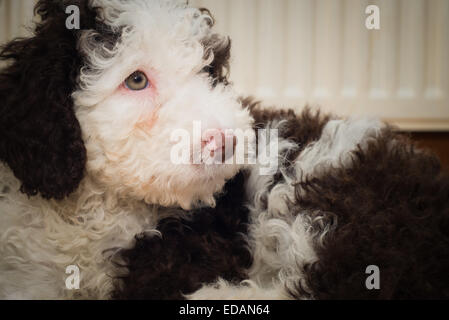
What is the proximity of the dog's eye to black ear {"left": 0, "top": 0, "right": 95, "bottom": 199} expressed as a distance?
0.44 ft

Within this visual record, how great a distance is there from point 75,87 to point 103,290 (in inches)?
18.7

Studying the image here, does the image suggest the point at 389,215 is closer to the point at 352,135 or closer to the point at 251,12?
the point at 352,135

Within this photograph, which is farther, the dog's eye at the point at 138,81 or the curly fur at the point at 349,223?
the dog's eye at the point at 138,81

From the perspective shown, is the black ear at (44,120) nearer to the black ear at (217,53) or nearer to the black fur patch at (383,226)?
the black ear at (217,53)

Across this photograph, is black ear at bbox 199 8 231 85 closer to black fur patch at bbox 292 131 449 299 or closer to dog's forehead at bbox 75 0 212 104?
dog's forehead at bbox 75 0 212 104

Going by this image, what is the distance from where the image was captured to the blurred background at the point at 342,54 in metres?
1.61

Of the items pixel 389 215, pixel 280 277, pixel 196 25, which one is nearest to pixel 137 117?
pixel 196 25

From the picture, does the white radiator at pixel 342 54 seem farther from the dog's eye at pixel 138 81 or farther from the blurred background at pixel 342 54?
the dog's eye at pixel 138 81

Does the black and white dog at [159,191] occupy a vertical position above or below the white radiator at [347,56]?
below

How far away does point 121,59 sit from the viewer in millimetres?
995
